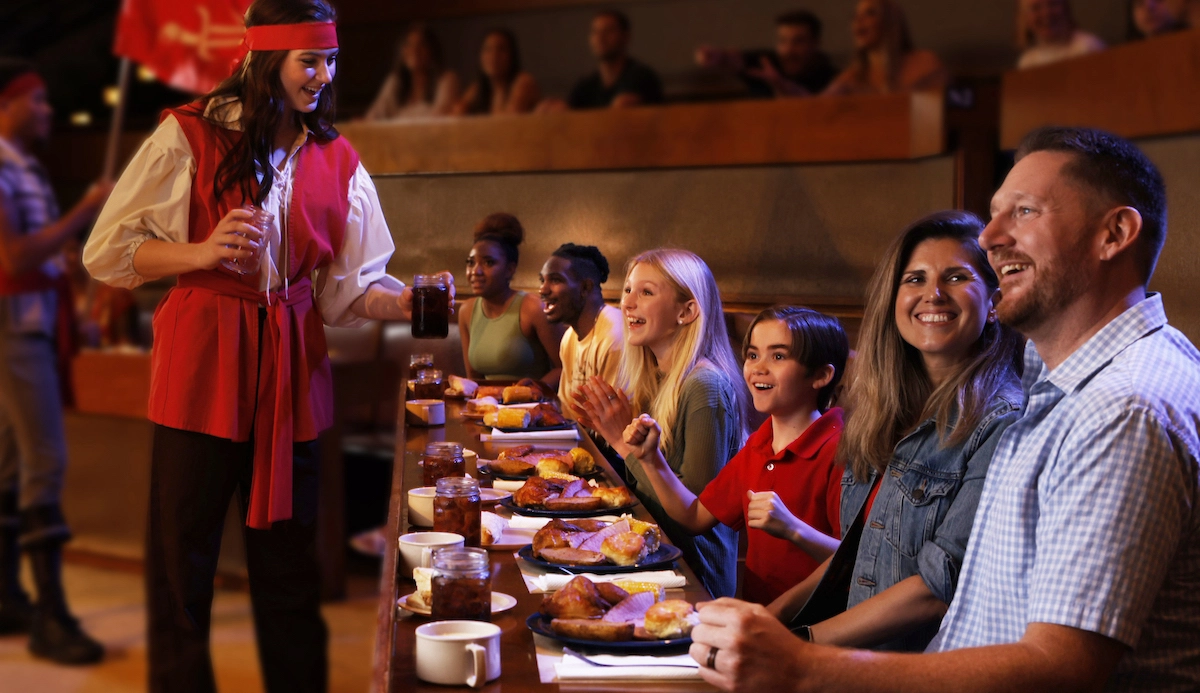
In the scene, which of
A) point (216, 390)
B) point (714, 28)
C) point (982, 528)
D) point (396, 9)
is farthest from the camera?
point (396, 9)

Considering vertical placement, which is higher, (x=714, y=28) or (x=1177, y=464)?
(x=714, y=28)

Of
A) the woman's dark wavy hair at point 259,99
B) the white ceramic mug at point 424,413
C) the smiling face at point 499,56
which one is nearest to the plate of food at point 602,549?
the woman's dark wavy hair at point 259,99

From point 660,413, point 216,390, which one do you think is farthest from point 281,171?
point 660,413

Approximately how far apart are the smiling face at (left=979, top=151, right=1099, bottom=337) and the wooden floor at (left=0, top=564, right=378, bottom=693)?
8.59ft

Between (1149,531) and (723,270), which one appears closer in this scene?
(1149,531)

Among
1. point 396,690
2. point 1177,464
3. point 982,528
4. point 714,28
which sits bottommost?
point 396,690

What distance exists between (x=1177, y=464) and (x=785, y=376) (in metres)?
1.06

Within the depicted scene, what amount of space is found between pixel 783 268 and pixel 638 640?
229 centimetres

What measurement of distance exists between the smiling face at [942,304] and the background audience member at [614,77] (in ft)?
10.4

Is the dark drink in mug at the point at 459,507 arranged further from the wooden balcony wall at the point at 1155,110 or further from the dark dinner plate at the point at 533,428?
the wooden balcony wall at the point at 1155,110

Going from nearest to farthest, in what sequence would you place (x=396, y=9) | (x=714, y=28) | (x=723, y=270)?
(x=723, y=270) < (x=714, y=28) < (x=396, y=9)

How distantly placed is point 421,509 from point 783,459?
725 millimetres

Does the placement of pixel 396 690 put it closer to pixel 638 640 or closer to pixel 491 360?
pixel 638 640

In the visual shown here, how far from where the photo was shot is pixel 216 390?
193 centimetres
